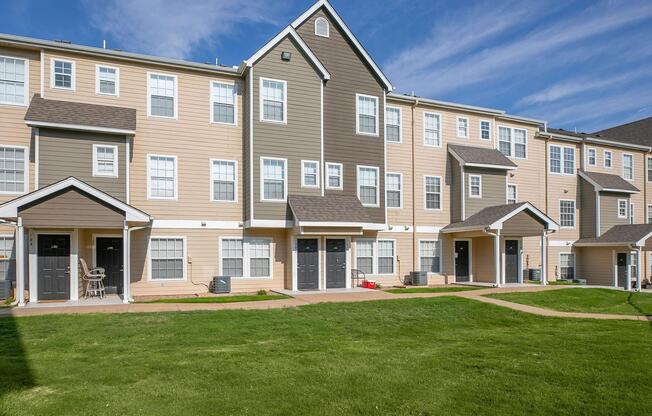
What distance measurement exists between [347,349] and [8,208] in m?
11.2

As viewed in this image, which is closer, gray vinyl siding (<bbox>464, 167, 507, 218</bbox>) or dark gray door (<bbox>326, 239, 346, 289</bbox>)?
dark gray door (<bbox>326, 239, 346, 289</bbox>)

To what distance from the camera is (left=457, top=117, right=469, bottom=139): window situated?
956 inches

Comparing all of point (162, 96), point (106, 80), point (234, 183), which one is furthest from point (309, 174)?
point (106, 80)

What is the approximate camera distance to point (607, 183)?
91.8 feet

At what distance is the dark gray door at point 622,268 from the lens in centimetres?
2695

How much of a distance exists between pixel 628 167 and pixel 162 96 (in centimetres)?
2845

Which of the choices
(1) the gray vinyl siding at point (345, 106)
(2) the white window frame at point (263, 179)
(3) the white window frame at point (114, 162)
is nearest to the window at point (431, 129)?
(1) the gray vinyl siding at point (345, 106)

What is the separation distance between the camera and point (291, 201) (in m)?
18.9

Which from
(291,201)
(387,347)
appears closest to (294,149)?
(291,201)

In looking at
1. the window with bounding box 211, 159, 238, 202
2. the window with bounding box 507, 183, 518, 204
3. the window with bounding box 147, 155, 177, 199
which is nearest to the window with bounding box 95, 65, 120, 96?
the window with bounding box 147, 155, 177, 199

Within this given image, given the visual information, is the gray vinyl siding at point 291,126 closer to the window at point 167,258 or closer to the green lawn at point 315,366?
the window at point 167,258

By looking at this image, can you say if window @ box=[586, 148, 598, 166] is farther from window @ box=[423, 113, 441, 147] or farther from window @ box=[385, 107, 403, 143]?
window @ box=[385, 107, 403, 143]

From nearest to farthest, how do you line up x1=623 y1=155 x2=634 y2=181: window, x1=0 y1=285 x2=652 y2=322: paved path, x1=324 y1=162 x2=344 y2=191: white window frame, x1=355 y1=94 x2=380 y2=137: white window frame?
1. x1=0 y1=285 x2=652 y2=322: paved path
2. x1=324 y1=162 x2=344 y2=191: white window frame
3. x1=355 y1=94 x2=380 y2=137: white window frame
4. x1=623 y1=155 x2=634 y2=181: window

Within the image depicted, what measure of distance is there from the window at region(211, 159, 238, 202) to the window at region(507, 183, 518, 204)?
14765mm
